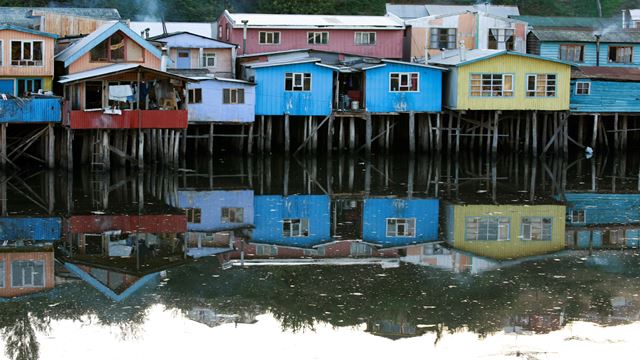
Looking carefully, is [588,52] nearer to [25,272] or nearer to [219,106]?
[219,106]

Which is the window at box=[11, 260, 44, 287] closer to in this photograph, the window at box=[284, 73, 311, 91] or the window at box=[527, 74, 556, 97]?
the window at box=[284, 73, 311, 91]

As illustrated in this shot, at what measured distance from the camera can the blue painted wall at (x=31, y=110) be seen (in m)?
37.2

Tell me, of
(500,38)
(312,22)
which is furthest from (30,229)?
(500,38)

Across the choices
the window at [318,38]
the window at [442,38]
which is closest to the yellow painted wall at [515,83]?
the window at [442,38]

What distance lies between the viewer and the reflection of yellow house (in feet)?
81.2

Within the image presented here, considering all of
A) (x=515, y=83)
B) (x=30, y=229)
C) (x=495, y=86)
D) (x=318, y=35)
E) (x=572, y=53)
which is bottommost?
(x=30, y=229)

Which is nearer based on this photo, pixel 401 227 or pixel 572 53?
pixel 401 227

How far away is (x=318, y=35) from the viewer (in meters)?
47.9

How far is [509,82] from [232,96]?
35.2 feet

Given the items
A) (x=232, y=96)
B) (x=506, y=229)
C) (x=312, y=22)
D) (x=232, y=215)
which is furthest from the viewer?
(x=312, y=22)

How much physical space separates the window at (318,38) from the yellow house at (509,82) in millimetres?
5768

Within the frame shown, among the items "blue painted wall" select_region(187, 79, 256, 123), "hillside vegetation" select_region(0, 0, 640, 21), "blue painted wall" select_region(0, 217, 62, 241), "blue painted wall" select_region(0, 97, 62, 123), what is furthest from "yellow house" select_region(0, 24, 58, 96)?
"hillside vegetation" select_region(0, 0, 640, 21)

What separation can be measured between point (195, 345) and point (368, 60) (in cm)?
2983

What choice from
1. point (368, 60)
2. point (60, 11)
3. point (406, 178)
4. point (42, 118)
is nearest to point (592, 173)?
point (406, 178)
